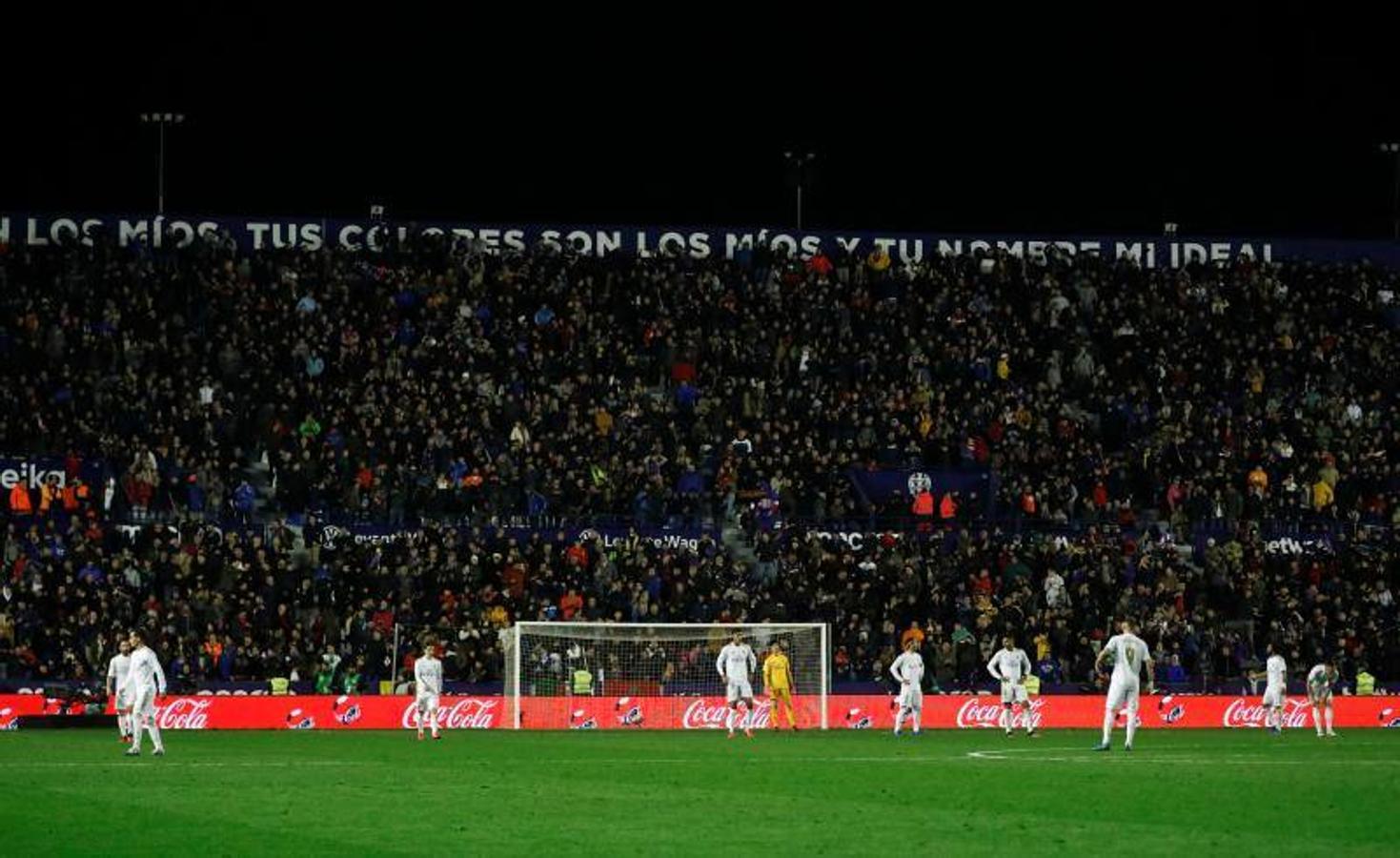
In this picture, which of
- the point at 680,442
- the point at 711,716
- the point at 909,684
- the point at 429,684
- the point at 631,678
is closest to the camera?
the point at 429,684

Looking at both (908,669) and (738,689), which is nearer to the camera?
(908,669)

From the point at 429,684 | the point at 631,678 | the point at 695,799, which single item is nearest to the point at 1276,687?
the point at 631,678

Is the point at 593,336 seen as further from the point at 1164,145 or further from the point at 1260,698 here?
the point at 1164,145

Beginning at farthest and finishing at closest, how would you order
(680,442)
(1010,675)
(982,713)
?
(680,442), (982,713), (1010,675)

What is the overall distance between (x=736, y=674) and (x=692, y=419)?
13615 millimetres

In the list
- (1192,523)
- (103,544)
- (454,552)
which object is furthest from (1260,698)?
(103,544)

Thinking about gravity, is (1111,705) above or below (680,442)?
below

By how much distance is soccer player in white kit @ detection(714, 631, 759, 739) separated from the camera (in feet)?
143

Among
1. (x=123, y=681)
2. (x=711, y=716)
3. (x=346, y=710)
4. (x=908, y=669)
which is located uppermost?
(x=123, y=681)

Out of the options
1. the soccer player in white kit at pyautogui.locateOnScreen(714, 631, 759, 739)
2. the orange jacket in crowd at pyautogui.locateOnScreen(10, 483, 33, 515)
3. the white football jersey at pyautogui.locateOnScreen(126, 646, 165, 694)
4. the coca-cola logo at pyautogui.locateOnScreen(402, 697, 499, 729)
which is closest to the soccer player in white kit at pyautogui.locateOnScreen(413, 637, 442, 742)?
the coca-cola logo at pyautogui.locateOnScreen(402, 697, 499, 729)

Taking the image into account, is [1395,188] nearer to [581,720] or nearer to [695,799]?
[581,720]

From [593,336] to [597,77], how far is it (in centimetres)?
1486

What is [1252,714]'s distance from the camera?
4872 centimetres

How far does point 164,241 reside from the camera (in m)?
58.2
